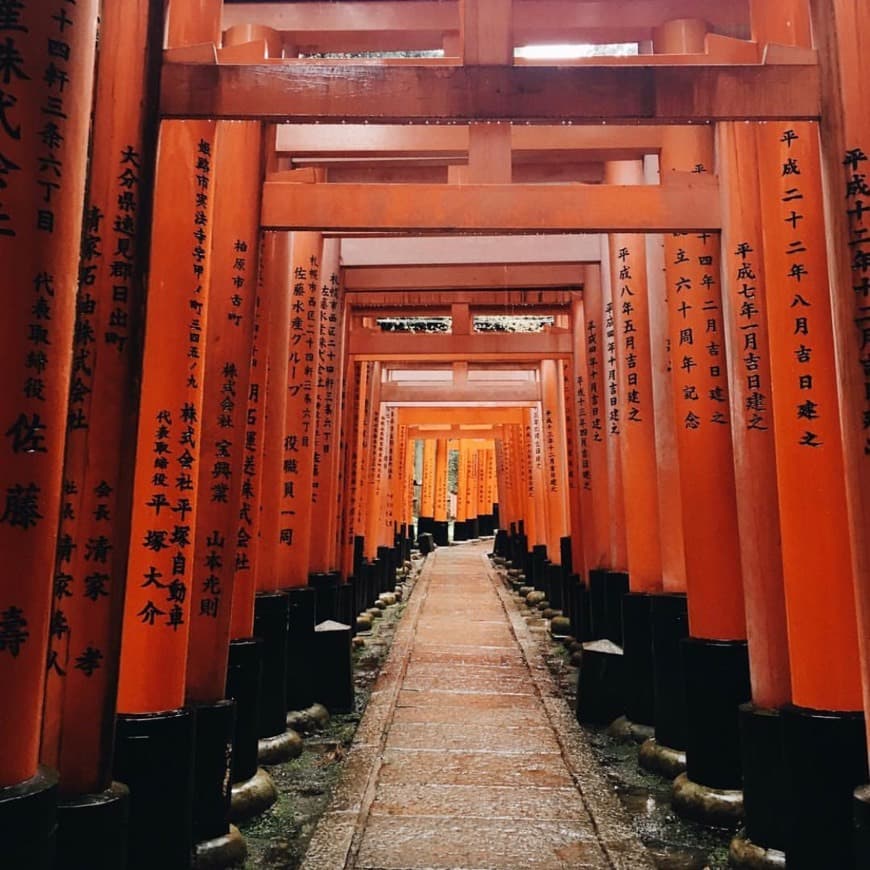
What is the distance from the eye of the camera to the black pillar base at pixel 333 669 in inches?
262

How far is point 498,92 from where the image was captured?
294cm

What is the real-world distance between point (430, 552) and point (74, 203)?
24121 mm

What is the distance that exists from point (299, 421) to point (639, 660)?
340cm

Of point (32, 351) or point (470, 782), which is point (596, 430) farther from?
point (32, 351)

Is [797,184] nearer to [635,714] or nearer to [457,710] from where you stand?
[635,714]

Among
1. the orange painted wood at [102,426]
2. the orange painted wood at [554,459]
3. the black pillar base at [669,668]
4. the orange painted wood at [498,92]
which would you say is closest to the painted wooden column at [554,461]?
the orange painted wood at [554,459]

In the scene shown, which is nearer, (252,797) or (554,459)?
(252,797)

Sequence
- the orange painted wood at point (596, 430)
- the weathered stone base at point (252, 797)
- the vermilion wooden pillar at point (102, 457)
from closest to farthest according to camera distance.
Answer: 1. the vermilion wooden pillar at point (102, 457)
2. the weathered stone base at point (252, 797)
3. the orange painted wood at point (596, 430)

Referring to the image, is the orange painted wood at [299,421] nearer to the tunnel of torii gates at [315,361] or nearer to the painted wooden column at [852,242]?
the tunnel of torii gates at [315,361]

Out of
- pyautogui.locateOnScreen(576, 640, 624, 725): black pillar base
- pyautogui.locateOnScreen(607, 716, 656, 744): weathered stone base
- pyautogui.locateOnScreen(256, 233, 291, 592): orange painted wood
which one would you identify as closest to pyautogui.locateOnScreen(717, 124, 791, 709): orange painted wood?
pyautogui.locateOnScreen(607, 716, 656, 744): weathered stone base

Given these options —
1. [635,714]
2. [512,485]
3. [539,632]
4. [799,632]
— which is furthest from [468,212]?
[512,485]

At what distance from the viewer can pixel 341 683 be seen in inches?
265

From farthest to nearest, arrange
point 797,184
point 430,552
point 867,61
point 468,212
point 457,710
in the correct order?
point 430,552, point 457,710, point 468,212, point 797,184, point 867,61

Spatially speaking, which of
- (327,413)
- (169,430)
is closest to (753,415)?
(169,430)
